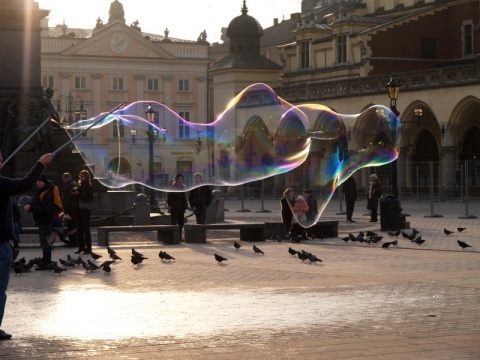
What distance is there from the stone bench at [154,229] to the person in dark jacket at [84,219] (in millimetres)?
1895

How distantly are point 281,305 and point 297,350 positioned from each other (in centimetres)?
334

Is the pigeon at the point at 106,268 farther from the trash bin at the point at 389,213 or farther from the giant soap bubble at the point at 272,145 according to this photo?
the trash bin at the point at 389,213

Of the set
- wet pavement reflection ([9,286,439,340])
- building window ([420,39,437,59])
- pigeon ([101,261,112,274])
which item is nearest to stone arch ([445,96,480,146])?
building window ([420,39,437,59])

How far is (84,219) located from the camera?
23.8m

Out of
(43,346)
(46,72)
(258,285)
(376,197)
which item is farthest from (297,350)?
(46,72)

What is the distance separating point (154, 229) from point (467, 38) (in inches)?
2165

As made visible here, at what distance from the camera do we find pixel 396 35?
258 feet

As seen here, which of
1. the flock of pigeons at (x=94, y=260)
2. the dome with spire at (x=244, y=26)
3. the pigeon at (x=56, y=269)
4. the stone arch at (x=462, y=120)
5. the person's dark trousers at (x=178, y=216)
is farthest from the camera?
the dome with spire at (x=244, y=26)

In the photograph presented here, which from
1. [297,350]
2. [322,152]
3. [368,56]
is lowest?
[297,350]

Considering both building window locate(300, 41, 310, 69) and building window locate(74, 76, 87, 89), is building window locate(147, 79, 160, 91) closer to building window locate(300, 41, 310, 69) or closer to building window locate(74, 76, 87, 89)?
building window locate(74, 76, 87, 89)

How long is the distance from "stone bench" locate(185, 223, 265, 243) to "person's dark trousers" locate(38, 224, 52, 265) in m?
6.13

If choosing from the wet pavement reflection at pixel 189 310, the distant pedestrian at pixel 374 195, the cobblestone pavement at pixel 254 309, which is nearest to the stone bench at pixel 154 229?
the cobblestone pavement at pixel 254 309

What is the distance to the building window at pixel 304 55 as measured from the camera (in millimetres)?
85625

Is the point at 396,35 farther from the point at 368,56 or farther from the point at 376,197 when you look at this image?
the point at 376,197
